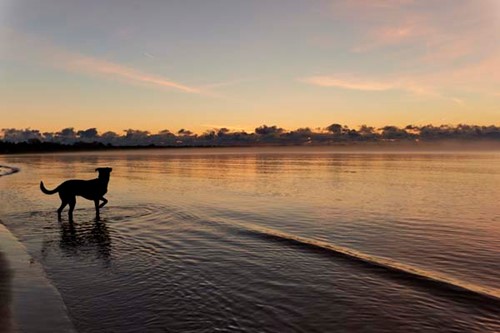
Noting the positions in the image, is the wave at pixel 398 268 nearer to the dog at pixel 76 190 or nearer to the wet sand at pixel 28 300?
the wet sand at pixel 28 300

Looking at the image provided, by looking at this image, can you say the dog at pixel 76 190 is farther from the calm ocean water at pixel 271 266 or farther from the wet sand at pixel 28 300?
the wet sand at pixel 28 300

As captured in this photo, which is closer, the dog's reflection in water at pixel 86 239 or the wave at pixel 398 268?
the wave at pixel 398 268

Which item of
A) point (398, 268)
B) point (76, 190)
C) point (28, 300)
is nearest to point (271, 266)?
point (398, 268)

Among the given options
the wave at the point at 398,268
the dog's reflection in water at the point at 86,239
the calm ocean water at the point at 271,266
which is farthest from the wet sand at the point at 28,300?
the wave at the point at 398,268

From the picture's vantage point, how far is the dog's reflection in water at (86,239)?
1173 centimetres

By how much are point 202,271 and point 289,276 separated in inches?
83.0

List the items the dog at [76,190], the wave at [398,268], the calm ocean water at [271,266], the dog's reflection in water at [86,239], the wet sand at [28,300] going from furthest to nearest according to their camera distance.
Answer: the dog at [76,190]
the dog's reflection in water at [86,239]
the wave at [398,268]
the calm ocean water at [271,266]
the wet sand at [28,300]

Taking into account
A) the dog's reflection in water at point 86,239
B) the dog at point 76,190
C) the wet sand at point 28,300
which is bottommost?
the dog's reflection in water at point 86,239

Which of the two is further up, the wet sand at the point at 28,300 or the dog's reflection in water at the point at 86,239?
the wet sand at the point at 28,300

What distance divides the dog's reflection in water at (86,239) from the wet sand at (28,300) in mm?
1477

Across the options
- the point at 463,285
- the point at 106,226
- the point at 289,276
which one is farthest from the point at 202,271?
the point at 106,226

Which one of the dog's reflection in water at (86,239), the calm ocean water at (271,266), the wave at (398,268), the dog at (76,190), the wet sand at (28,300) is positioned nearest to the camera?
the wet sand at (28,300)

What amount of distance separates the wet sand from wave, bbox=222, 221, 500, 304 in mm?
7280

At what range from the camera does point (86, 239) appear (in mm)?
13344
